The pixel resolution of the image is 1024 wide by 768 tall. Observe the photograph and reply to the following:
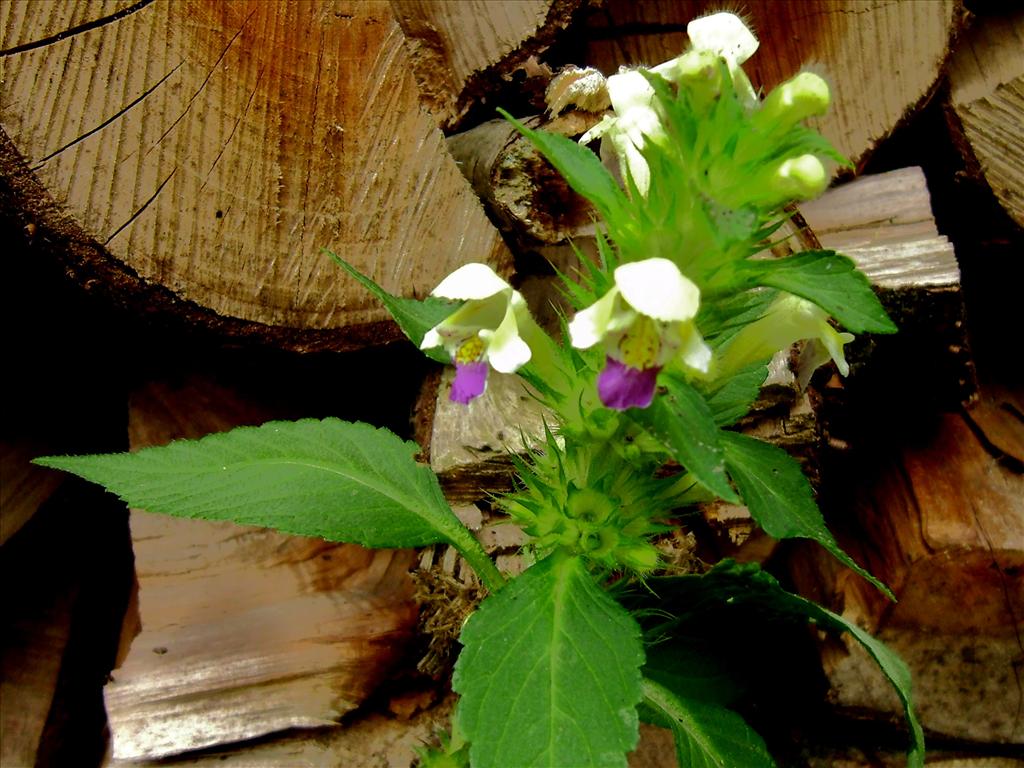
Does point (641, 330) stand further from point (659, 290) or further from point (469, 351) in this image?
point (469, 351)

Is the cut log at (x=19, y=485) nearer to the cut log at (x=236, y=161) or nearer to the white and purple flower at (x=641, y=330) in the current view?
the cut log at (x=236, y=161)

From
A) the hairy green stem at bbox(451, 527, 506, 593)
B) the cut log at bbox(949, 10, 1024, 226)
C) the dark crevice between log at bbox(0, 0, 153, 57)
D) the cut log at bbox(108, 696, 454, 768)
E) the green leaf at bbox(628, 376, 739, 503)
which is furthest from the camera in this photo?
the cut log at bbox(949, 10, 1024, 226)

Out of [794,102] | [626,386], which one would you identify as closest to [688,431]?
[626,386]

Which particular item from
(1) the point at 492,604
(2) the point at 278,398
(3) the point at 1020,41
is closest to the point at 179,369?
(2) the point at 278,398

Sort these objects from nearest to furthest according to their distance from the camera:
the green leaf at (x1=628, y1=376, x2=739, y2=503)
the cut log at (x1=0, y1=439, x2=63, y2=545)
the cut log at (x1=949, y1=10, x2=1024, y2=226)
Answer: the green leaf at (x1=628, y1=376, x2=739, y2=503) → the cut log at (x1=949, y1=10, x2=1024, y2=226) → the cut log at (x1=0, y1=439, x2=63, y2=545)

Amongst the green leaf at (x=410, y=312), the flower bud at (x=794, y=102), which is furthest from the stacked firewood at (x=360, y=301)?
the flower bud at (x=794, y=102)

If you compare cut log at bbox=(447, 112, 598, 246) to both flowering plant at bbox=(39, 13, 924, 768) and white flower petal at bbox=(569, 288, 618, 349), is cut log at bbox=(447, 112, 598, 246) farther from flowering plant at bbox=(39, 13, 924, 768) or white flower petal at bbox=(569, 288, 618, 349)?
white flower petal at bbox=(569, 288, 618, 349)

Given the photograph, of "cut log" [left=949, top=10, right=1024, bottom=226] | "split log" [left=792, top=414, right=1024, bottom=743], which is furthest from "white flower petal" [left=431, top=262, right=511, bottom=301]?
"cut log" [left=949, top=10, right=1024, bottom=226]
